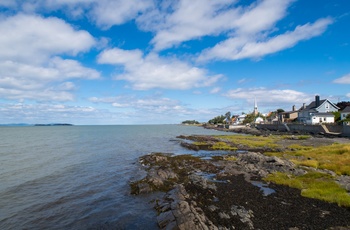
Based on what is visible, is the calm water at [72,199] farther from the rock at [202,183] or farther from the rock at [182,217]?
the rock at [202,183]

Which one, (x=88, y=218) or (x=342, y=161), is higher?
(x=342, y=161)

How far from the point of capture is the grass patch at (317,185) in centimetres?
1739

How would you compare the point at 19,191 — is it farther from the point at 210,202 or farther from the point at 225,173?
the point at 225,173

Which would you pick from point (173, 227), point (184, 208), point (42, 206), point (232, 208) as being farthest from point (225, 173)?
point (42, 206)

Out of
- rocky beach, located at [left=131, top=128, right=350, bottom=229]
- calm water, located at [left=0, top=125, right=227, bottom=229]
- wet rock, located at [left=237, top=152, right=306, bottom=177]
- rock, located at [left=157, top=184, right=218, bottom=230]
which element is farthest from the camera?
wet rock, located at [left=237, top=152, right=306, bottom=177]

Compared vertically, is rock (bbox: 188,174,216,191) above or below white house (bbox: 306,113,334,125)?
below

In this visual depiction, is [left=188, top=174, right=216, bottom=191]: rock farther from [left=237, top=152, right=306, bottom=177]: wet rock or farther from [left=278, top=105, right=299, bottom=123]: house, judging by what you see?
[left=278, top=105, right=299, bottom=123]: house

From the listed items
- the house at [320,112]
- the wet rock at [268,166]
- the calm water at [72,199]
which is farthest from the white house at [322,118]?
the calm water at [72,199]

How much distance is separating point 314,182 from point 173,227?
1583cm

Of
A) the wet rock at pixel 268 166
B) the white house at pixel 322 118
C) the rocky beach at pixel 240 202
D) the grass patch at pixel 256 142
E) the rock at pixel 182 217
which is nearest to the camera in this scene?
the rock at pixel 182 217

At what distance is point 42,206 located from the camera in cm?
2000

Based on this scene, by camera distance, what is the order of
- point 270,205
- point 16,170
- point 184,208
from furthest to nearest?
point 16,170 < point 270,205 < point 184,208

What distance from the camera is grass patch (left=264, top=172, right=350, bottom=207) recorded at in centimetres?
1739

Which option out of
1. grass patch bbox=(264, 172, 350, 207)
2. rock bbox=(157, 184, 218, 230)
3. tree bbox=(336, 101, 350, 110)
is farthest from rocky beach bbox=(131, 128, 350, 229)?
tree bbox=(336, 101, 350, 110)
